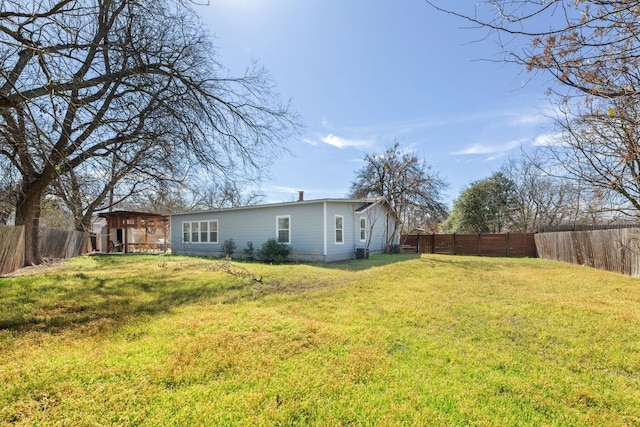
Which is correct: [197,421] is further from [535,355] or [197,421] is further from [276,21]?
[276,21]

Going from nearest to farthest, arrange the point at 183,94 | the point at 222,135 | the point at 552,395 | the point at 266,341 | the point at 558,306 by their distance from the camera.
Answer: the point at 552,395
the point at 266,341
the point at 558,306
the point at 183,94
the point at 222,135

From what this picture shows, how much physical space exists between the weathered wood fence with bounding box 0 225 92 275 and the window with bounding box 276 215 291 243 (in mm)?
8932

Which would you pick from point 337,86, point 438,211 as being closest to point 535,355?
point 337,86

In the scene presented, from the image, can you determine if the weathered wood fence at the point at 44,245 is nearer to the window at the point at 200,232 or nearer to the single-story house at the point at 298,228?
the single-story house at the point at 298,228

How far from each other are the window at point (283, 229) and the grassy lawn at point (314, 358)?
25.6ft

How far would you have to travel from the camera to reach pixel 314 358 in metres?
3.29

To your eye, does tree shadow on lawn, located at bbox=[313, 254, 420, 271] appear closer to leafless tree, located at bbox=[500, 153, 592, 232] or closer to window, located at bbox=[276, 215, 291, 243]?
window, located at bbox=[276, 215, 291, 243]

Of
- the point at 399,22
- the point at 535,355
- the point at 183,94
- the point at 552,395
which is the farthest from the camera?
the point at 183,94

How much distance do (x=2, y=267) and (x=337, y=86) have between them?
37.2 ft

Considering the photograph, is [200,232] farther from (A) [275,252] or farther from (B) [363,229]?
(B) [363,229]

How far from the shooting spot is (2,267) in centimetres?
896

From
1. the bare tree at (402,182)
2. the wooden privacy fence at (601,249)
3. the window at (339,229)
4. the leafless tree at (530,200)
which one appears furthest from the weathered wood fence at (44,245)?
the leafless tree at (530,200)

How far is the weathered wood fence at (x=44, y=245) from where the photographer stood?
29.6ft

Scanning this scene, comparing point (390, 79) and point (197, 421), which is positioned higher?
point (390, 79)
